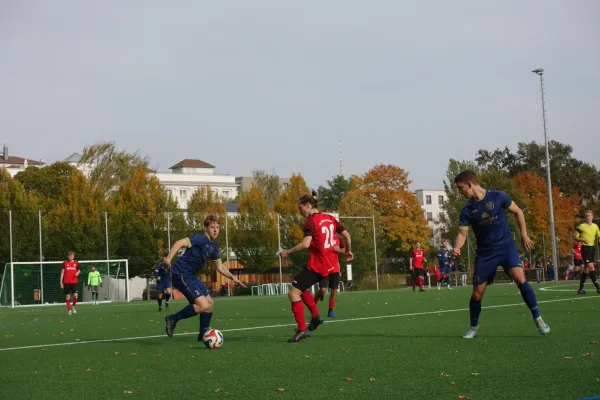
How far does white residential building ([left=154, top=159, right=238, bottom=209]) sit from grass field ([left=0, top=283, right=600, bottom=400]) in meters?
90.6

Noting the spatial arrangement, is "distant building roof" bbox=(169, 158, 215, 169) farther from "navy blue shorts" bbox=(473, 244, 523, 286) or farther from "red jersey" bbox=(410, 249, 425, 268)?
"navy blue shorts" bbox=(473, 244, 523, 286)

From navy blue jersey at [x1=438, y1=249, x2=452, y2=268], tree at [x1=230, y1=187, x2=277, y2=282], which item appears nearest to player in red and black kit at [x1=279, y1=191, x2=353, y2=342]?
navy blue jersey at [x1=438, y1=249, x2=452, y2=268]

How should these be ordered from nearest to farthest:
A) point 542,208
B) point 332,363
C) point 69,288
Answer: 1. point 332,363
2. point 69,288
3. point 542,208

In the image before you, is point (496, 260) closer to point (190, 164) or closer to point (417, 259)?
point (417, 259)

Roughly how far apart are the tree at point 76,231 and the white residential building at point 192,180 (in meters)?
45.9

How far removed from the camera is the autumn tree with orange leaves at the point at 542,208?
73131mm

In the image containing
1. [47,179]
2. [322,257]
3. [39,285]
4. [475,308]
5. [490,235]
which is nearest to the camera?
[490,235]

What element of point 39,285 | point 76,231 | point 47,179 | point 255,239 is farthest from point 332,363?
point 47,179

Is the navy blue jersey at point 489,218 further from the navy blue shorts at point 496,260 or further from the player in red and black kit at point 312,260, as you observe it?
the player in red and black kit at point 312,260

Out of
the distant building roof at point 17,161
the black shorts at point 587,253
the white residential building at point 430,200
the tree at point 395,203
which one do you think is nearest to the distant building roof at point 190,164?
the distant building roof at point 17,161

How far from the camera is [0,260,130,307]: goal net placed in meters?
43.8

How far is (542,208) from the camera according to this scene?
74562mm

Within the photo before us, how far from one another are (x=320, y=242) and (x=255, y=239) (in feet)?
157

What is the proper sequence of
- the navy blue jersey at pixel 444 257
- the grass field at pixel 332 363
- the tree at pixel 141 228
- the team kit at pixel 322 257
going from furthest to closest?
the tree at pixel 141 228 < the navy blue jersey at pixel 444 257 < the team kit at pixel 322 257 < the grass field at pixel 332 363
